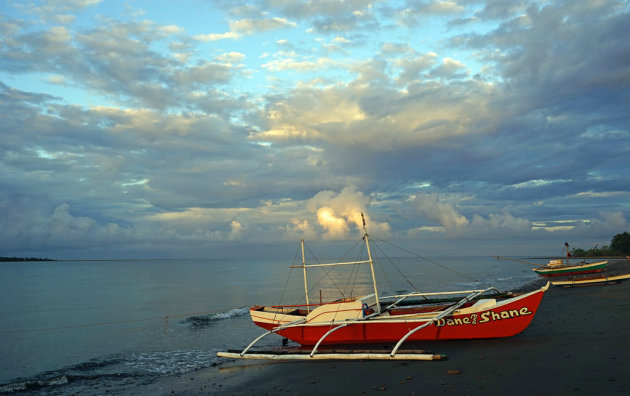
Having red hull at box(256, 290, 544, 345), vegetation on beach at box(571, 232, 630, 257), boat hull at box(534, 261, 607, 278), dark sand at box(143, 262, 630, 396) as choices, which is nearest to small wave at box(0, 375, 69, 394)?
dark sand at box(143, 262, 630, 396)

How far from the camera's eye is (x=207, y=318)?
126ft

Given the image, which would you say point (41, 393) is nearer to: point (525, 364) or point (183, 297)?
point (525, 364)

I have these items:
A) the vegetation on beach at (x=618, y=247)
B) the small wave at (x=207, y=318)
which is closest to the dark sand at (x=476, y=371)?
the small wave at (x=207, y=318)

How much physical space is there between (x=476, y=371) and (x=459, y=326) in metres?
6.14

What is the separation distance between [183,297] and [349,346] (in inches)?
1839

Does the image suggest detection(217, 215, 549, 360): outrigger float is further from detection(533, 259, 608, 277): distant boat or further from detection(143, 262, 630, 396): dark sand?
detection(533, 259, 608, 277): distant boat

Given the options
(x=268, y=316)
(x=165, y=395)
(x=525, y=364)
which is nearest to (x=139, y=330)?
(x=268, y=316)

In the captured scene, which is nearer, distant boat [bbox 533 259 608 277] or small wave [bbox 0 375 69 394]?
small wave [bbox 0 375 69 394]

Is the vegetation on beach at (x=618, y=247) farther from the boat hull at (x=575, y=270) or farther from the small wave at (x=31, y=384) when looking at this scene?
the small wave at (x=31, y=384)

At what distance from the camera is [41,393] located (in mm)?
17453

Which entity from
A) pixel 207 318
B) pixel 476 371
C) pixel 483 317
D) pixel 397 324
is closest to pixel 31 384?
pixel 397 324

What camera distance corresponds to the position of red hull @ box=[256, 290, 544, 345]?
18094mm

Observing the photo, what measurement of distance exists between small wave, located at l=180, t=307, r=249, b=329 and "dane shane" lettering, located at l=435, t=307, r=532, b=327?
22.7 meters

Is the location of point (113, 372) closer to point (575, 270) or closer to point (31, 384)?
point (31, 384)
